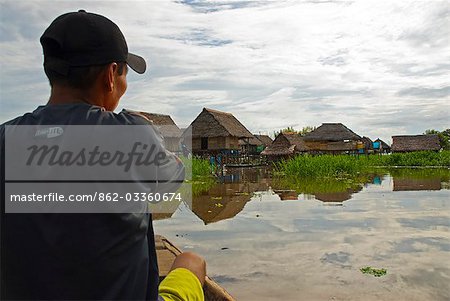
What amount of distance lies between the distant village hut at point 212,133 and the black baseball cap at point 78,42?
25.5 metres

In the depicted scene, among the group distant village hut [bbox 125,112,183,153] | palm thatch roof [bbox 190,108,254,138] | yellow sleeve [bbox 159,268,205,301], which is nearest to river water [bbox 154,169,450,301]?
yellow sleeve [bbox 159,268,205,301]

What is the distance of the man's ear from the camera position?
4.56ft

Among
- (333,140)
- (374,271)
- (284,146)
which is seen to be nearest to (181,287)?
(374,271)

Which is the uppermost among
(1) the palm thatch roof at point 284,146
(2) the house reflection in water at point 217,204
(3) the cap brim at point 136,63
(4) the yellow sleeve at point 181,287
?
(1) the palm thatch roof at point 284,146

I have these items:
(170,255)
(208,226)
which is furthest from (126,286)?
(208,226)

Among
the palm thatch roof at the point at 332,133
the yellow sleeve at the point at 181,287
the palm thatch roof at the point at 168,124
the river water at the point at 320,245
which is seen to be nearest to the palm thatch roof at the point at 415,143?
the palm thatch roof at the point at 332,133

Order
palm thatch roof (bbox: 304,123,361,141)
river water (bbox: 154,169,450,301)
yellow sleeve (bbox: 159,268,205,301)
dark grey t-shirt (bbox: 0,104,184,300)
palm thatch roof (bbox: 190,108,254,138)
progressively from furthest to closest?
palm thatch roof (bbox: 304,123,361,141) < palm thatch roof (bbox: 190,108,254,138) < river water (bbox: 154,169,450,301) < yellow sleeve (bbox: 159,268,205,301) < dark grey t-shirt (bbox: 0,104,184,300)

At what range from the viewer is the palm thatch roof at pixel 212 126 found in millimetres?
27266

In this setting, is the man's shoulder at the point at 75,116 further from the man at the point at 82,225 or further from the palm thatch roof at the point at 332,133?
the palm thatch roof at the point at 332,133

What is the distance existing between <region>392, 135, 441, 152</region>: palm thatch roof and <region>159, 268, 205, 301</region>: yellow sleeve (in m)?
44.5

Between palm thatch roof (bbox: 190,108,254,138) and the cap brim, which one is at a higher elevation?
palm thatch roof (bbox: 190,108,254,138)

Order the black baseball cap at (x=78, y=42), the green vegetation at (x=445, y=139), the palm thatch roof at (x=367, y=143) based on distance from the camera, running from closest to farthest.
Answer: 1. the black baseball cap at (x=78, y=42)
2. the palm thatch roof at (x=367, y=143)
3. the green vegetation at (x=445, y=139)

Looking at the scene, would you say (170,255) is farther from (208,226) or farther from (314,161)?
(314,161)

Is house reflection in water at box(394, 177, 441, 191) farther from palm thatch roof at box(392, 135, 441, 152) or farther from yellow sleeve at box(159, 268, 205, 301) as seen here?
palm thatch roof at box(392, 135, 441, 152)
